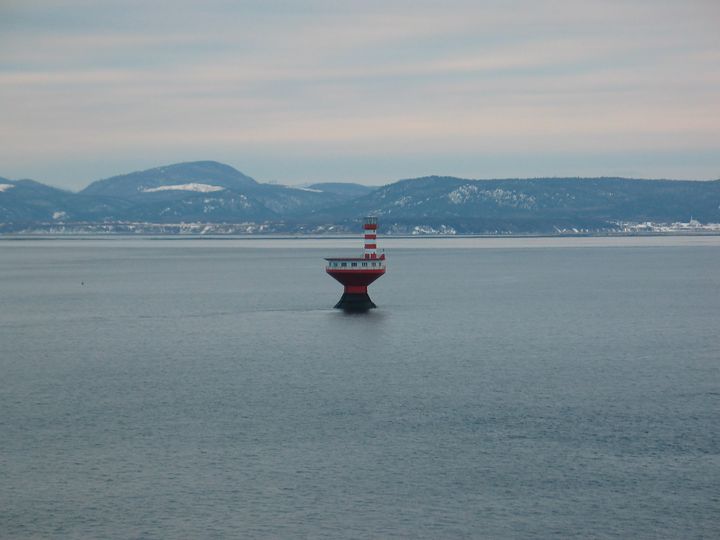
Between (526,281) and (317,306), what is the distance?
56.1 metres

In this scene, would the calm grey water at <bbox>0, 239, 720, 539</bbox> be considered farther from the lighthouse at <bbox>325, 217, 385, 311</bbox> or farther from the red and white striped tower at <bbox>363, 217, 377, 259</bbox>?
the red and white striped tower at <bbox>363, 217, 377, 259</bbox>

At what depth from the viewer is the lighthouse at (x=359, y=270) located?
102188 mm

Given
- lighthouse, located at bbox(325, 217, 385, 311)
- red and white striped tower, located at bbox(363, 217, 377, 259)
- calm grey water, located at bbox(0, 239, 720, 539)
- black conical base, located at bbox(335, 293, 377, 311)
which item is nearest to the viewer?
calm grey water, located at bbox(0, 239, 720, 539)

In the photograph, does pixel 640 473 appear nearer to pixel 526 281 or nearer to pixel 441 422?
pixel 441 422

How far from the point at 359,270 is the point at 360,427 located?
5065cm

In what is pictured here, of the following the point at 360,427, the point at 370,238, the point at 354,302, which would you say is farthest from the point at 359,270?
the point at 360,427

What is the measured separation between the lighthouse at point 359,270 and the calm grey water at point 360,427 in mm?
5014

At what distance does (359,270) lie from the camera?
103 metres

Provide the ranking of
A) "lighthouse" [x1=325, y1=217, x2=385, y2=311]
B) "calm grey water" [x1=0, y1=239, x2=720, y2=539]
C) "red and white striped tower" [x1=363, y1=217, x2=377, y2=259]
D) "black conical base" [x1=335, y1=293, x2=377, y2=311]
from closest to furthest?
"calm grey water" [x1=0, y1=239, x2=720, y2=539], "lighthouse" [x1=325, y1=217, x2=385, y2=311], "red and white striped tower" [x1=363, y1=217, x2=377, y2=259], "black conical base" [x1=335, y1=293, x2=377, y2=311]

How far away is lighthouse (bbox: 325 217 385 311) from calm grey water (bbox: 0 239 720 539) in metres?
5.01

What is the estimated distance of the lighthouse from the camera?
10219 centimetres

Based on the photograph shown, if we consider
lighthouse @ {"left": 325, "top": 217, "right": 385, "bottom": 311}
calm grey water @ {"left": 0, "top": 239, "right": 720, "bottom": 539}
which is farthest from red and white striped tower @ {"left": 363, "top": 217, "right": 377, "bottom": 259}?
calm grey water @ {"left": 0, "top": 239, "right": 720, "bottom": 539}

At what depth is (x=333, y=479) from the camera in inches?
1742

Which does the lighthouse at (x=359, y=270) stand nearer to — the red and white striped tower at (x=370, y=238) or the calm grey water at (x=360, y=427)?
the red and white striped tower at (x=370, y=238)
